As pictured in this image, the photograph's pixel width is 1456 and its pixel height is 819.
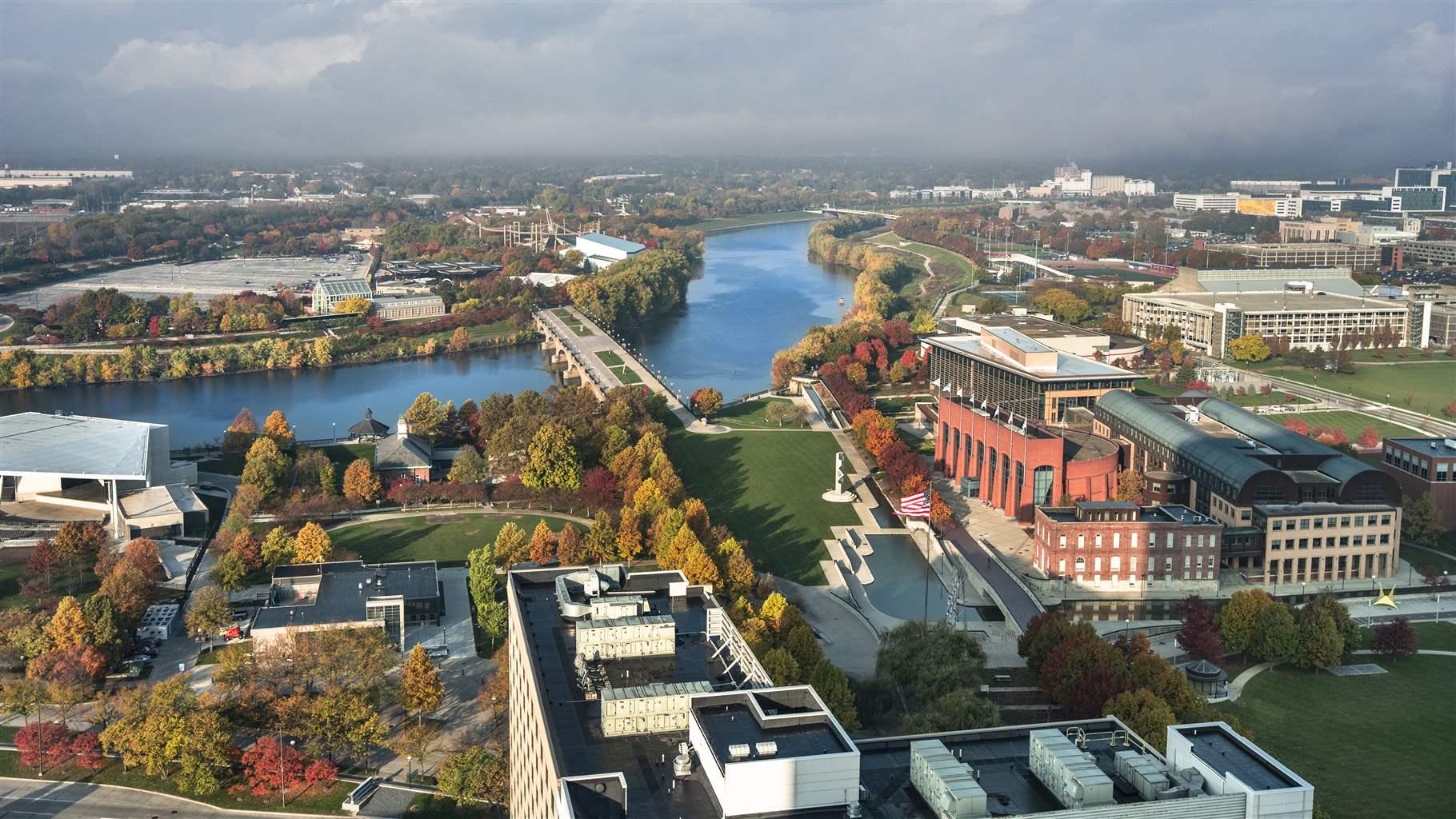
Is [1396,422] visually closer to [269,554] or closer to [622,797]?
[269,554]

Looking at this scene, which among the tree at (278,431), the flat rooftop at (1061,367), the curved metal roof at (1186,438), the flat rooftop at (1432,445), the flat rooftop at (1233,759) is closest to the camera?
the flat rooftop at (1233,759)

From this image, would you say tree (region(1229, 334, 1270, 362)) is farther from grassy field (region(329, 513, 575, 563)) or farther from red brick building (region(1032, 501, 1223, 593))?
grassy field (region(329, 513, 575, 563))

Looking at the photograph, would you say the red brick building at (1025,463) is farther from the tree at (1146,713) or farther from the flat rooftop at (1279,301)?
the flat rooftop at (1279,301)

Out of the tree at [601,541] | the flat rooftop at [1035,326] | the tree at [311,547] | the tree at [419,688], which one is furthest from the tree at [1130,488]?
the tree at [311,547]

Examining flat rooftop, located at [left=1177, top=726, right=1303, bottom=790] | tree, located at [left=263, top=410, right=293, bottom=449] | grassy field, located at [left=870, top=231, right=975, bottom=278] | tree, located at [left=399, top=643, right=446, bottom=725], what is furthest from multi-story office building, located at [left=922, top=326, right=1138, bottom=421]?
grassy field, located at [left=870, top=231, right=975, bottom=278]

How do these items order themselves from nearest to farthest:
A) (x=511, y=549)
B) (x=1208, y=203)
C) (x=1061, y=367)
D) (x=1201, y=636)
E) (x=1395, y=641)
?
(x=1201, y=636) → (x=1395, y=641) → (x=511, y=549) → (x=1061, y=367) → (x=1208, y=203)

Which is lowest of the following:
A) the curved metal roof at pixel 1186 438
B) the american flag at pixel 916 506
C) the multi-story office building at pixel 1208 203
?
the american flag at pixel 916 506

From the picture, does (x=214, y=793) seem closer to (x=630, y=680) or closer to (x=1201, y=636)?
(x=630, y=680)

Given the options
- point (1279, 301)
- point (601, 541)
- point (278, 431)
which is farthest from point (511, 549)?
point (1279, 301)
